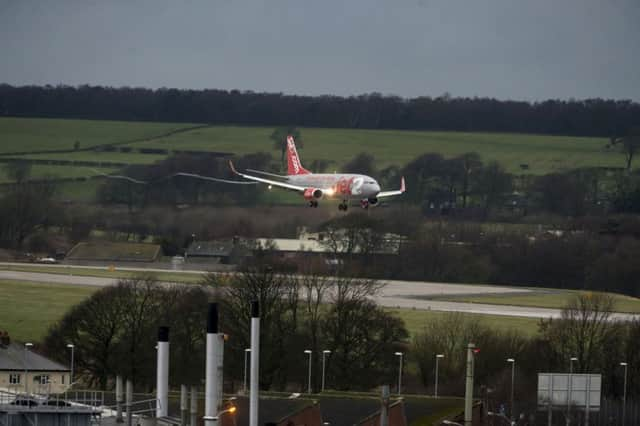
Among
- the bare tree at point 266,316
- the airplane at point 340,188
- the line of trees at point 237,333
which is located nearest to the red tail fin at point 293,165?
the airplane at point 340,188

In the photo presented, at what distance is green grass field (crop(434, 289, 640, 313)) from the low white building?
6027 centimetres

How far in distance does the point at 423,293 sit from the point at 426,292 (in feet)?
5.44

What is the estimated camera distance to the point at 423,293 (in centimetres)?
16525

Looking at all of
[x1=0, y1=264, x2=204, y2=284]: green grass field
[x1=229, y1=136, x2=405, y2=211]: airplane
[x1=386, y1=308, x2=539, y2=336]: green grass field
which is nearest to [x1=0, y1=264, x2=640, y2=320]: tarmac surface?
[x1=0, y1=264, x2=204, y2=284]: green grass field

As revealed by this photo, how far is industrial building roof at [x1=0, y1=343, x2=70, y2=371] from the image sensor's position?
309 ft

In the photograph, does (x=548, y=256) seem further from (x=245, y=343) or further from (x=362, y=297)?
(x=245, y=343)

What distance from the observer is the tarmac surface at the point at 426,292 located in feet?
479

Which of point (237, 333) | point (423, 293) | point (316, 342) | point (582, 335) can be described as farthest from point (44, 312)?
point (423, 293)

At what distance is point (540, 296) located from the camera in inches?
6703

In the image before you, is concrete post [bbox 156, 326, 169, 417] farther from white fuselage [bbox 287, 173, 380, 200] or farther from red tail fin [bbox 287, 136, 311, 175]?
red tail fin [bbox 287, 136, 311, 175]

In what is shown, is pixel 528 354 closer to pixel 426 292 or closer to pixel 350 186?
pixel 350 186

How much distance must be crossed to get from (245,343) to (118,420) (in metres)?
46.3

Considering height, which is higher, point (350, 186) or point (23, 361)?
point (350, 186)

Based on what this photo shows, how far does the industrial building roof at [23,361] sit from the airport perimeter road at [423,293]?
4843 cm
